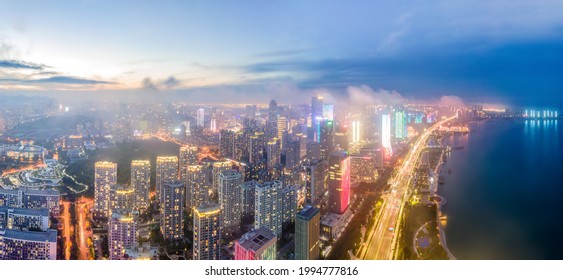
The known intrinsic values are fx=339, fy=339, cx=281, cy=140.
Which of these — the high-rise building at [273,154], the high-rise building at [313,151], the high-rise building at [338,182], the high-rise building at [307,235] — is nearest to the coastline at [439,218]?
the high-rise building at [307,235]

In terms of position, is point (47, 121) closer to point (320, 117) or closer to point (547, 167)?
point (320, 117)

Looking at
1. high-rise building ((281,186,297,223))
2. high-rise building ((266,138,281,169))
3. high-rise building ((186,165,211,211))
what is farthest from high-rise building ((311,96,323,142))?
high-rise building ((186,165,211,211))

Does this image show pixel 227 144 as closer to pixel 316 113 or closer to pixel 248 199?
pixel 248 199

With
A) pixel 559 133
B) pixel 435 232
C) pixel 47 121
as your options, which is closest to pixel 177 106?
pixel 47 121

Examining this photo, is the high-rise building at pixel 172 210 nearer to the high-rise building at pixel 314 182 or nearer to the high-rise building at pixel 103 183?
the high-rise building at pixel 103 183

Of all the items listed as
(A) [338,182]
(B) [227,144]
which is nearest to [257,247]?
(A) [338,182]

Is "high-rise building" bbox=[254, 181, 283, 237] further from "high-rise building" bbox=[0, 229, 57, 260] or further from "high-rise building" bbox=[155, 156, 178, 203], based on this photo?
"high-rise building" bbox=[0, 229, 57, 260]
